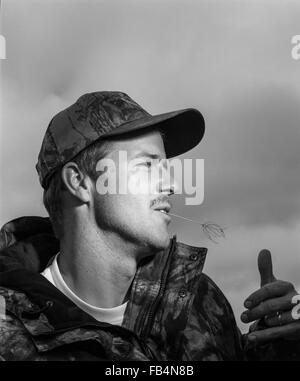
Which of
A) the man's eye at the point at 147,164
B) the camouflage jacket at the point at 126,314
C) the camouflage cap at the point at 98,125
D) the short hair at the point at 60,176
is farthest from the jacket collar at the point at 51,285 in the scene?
the man's eye at the point at 147,164

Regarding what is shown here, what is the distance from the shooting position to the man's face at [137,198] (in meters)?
→ 3.01

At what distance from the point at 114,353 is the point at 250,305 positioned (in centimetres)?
74

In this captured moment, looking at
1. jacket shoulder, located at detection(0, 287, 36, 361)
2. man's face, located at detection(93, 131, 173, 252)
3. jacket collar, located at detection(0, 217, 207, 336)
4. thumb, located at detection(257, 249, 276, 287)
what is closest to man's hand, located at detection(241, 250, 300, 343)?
thumb, located at detection(257, 249, 276, 287)

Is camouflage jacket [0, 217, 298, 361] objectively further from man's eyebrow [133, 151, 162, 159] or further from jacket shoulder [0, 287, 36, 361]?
man's eyebrow [133, 151, 162, 159]

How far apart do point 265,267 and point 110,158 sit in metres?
0.91

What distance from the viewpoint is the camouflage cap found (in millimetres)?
3154

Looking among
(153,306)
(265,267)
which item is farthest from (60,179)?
(265,267)

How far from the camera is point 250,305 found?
3.21 meters

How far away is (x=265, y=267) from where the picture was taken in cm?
321

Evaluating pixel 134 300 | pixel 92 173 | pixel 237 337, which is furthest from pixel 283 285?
pixel 92 173

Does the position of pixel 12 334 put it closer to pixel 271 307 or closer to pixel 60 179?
pixel 60 179

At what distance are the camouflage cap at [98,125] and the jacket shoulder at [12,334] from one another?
0.63 meters

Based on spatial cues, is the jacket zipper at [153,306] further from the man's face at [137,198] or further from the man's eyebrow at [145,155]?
the man's eyebrow at [145,155]
